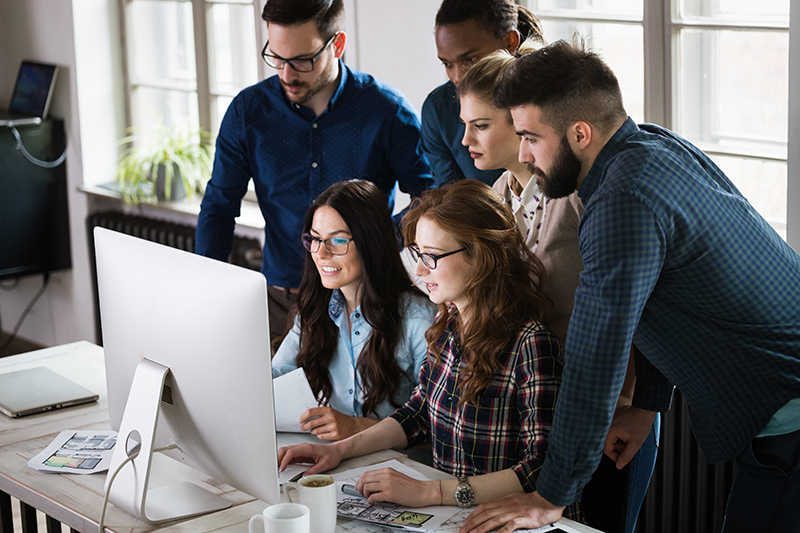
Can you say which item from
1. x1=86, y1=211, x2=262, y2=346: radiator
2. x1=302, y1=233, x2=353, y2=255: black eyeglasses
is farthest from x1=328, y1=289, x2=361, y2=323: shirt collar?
x1=86, y1=211, x2=262, y2=346: radiator

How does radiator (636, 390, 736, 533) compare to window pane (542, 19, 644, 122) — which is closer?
radiator (636, 390, 736, 533)

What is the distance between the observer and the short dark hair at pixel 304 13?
2707 mm

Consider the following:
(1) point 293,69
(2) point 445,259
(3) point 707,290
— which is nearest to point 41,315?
(1) point 293,69

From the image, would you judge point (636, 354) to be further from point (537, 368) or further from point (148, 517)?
point (148, 517)

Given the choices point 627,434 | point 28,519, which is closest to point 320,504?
point 627,434

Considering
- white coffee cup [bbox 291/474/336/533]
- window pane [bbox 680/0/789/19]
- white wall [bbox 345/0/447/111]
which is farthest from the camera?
white wall [bbox 345/0/447/111]

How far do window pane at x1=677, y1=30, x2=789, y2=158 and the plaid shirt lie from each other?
1196mm

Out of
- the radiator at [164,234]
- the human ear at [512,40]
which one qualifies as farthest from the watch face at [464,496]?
the radiator at [164,234]

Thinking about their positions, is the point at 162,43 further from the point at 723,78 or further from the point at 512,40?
the point at 723,78

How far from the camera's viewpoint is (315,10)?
2734 mm

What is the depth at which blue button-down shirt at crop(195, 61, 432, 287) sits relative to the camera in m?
2.98

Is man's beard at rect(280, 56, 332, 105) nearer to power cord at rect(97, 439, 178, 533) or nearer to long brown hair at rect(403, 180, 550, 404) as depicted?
long brown hair at rect(403, 180, 550, 404)

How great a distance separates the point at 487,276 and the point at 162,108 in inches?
131

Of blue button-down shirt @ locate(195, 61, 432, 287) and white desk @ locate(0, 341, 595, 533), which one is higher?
blue button-down shirt @ locate(195, 61, 432, 287)
